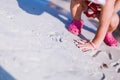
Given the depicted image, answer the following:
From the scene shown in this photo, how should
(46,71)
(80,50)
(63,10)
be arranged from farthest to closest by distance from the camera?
(63,10)
(80,50)
(46,71)

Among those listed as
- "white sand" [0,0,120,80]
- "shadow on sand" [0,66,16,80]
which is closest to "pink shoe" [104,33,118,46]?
"white sand" [0,0,120,80]

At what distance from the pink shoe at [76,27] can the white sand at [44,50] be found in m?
0.04

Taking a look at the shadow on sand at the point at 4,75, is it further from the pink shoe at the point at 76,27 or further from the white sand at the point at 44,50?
the pink shoe at the point at 76,27

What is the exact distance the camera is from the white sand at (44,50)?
5.37ft

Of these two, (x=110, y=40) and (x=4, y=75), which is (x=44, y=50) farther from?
(x=110, y=40)

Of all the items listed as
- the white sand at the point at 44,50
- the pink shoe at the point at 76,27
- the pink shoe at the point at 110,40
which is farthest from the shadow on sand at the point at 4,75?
the pink shoe at the point at 110,40

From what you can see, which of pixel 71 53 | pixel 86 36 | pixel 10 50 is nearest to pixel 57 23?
pixel 86 36

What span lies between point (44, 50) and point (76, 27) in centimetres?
37

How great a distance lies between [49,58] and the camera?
69.1 inches

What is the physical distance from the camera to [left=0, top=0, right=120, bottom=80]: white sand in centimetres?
164

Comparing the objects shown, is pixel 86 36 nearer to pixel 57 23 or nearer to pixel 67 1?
pixel 57 23

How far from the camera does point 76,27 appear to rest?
2.08m

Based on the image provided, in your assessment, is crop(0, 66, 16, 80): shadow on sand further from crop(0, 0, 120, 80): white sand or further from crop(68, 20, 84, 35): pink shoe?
crop(68, 20, 84, 35): pink shoe

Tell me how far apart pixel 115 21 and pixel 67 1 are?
25.2 inches
